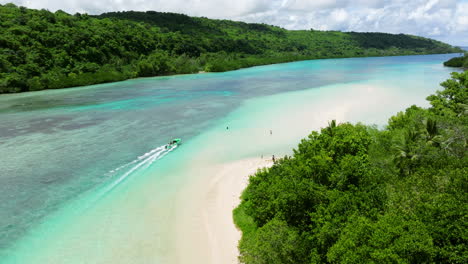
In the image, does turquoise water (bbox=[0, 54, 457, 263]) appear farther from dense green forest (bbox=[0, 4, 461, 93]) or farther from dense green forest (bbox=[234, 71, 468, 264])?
dense green forest (bbox=[234, 71, 468, 264])

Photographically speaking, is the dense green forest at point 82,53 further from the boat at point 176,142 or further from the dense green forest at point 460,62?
the dense green forest at point 460,62

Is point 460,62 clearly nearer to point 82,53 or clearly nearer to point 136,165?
point 136,165

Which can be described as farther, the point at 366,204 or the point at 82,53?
the point at 82,53

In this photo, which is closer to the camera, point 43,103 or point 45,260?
point 45,260

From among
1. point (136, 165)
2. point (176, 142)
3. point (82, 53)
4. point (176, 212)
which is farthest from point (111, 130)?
point (82, 53)

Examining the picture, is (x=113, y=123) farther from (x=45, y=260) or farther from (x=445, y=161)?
(x=445, y=161)

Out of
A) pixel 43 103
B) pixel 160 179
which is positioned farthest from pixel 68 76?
pixel 160 179

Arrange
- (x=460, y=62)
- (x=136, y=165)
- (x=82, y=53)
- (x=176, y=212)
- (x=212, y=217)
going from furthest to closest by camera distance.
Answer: (x=460, y=62), (x=82, y=53), (x=136, y=165), (x=176, y=212), (x=212, y=217)
